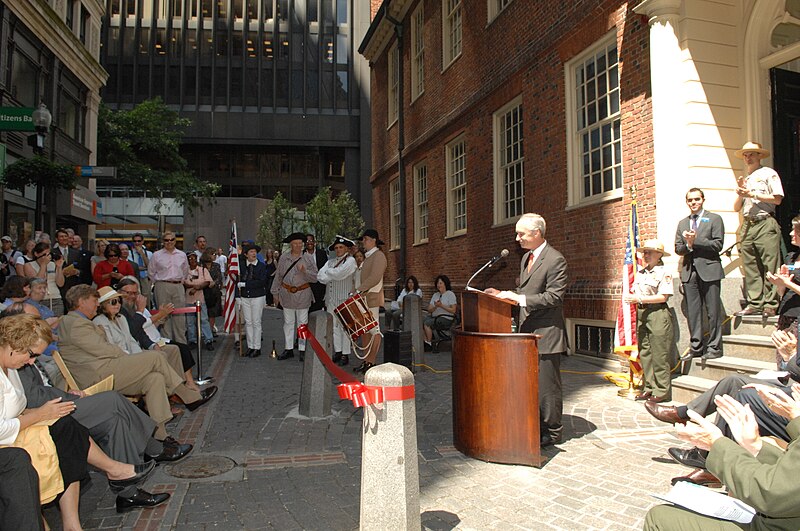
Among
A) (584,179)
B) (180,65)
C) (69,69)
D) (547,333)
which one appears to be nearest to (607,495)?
(547,333)

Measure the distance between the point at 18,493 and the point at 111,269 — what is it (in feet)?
26.4

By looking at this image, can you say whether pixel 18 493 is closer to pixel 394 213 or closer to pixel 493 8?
pixel 493 8

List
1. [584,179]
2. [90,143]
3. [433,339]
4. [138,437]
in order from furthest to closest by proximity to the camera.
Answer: [90,143] → [433,339] → [584,179] → [138,437]

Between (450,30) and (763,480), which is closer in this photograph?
(763,480)

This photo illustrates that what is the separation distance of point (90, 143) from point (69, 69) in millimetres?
4044

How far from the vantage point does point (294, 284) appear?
10.2 metres

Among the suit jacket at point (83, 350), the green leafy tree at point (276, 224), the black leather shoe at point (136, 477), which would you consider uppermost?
the green leafy tree at point (276, 224)

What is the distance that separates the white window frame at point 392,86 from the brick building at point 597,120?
16.2 feet

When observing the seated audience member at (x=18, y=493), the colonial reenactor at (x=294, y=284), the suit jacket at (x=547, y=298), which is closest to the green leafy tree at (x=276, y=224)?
the colonial reenactor at (x=294, y=284)

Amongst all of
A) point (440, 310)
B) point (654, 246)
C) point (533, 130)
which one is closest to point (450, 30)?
point (533, 130)

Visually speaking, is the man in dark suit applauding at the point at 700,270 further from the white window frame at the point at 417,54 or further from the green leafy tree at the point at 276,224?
the green leafy tree at the point at 276,224

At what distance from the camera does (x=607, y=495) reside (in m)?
4.23

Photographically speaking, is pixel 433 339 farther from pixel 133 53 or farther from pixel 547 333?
pixel 133 53

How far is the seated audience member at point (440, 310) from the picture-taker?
11.8 meters
